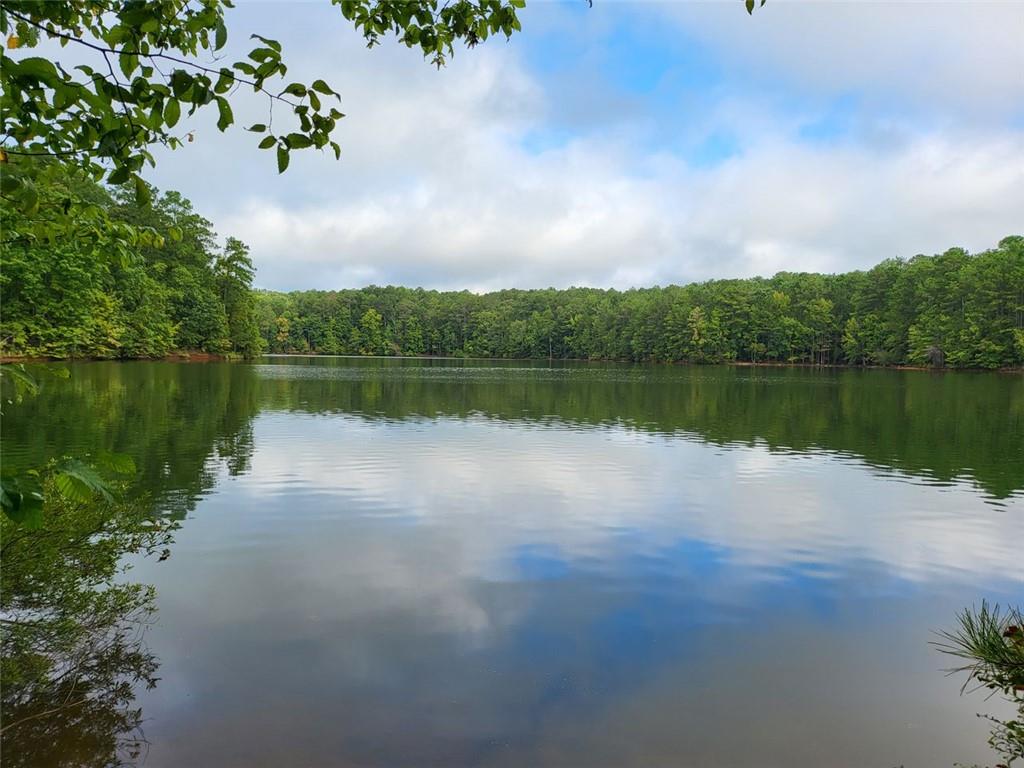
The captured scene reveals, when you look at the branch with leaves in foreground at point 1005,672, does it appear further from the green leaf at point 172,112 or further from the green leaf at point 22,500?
the green leaf at point 172,112

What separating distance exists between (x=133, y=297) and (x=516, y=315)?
90564 mm

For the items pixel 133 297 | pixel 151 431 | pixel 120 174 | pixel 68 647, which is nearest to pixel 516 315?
pixel 133 297

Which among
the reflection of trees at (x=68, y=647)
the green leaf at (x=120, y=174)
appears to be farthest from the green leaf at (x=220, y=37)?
the reflection of trees at (x=68, y=647)

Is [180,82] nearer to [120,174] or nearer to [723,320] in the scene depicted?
[120,174]

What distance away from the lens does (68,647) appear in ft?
17.9

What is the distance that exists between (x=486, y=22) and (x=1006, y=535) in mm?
11142

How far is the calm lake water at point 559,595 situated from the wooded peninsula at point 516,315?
60.6 ft

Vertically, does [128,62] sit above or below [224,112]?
above

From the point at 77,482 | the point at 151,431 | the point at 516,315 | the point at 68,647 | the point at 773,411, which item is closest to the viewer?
the point at 77,482

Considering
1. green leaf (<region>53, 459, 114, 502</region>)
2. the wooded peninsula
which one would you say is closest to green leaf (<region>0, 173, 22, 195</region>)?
green leaf (<region>53, 459, 114, 502</region>)

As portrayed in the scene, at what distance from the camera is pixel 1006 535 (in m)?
10.5

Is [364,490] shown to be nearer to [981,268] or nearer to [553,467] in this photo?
[553,467]

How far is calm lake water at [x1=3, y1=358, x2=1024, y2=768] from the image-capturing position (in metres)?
5.02

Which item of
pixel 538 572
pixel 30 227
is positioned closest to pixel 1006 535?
pixel 538 572
